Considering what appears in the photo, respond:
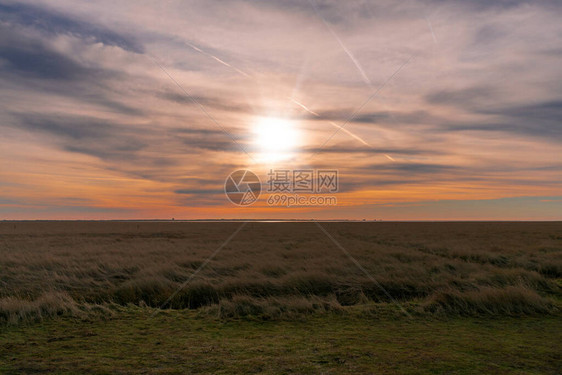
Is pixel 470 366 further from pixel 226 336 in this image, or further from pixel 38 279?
pixel 38 279

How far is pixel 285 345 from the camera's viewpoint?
7.27 meters

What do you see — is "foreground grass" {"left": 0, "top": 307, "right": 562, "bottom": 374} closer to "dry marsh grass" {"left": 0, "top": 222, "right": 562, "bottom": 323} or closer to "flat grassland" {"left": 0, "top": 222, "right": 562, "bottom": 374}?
"flat grassland" {"left": 0, "top": 222, "right": 562, "bottom": 374}

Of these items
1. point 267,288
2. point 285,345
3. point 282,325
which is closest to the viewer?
point 285,345

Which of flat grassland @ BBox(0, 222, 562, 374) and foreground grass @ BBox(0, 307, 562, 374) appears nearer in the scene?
foreground grass @ BBox(0, 307, 562, 374)

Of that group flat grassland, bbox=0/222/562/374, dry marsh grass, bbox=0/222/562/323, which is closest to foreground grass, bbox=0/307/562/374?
flat grassland, bbox=0/222/562/374

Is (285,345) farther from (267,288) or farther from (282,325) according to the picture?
(267,288)

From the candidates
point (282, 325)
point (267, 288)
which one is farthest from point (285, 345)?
point (267, 288)

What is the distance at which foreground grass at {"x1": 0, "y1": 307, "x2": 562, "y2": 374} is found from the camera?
19.8 ft

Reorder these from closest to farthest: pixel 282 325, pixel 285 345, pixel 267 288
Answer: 1. pixel 285 345
2. pixel 282 325
3. pixel 267 288

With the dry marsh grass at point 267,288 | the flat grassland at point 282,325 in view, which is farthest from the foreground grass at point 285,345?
the dry marsh grass at point 267,288

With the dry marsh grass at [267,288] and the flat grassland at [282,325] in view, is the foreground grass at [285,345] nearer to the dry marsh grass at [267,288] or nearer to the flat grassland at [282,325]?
the flat grassland at [282,325]

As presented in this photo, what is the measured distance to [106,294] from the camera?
1268 centimetres

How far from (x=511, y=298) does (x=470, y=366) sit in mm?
5663

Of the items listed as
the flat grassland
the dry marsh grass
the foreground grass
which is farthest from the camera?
the dry marsh grass
